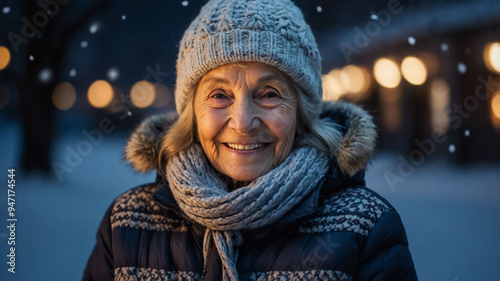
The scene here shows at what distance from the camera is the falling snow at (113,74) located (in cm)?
455

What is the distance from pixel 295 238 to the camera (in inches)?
78.0

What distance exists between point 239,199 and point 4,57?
8.06 feet

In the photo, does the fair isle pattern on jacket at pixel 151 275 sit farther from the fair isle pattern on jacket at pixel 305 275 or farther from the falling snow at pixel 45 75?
Result: the falling snow at pixel 45 75

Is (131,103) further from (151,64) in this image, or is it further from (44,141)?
(44,141)

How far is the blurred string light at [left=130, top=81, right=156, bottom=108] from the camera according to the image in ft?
16.0

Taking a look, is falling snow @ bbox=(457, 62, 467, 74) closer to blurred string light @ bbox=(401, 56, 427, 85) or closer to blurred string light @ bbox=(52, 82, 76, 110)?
blurred string light @ bbox=(401, 56, 427, 85)

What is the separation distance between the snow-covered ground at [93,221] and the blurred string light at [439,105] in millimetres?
1935

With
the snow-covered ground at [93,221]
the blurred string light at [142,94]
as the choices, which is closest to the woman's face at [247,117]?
the snow-covered ground at [93,221]

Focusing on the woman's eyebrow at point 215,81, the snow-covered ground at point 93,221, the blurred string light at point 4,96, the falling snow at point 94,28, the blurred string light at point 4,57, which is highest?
the falling snow at point 94,28

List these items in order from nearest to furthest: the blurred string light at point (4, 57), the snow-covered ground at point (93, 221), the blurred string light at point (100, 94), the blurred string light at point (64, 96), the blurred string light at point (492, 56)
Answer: the blurred string light at point (4, 57) → the snow-covered ground at point (93, 221) → the blurred string light at point (64, 96) → the blurred string light at point (100, 94) → the blurred string light at point (492, 56)

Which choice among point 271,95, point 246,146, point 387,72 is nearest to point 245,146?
point 246,146

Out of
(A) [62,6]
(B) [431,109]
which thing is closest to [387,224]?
(A) [62,6]

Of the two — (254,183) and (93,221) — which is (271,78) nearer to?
A: (254,183)

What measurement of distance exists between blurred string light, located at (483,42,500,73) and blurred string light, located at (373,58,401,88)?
4.79 feet
